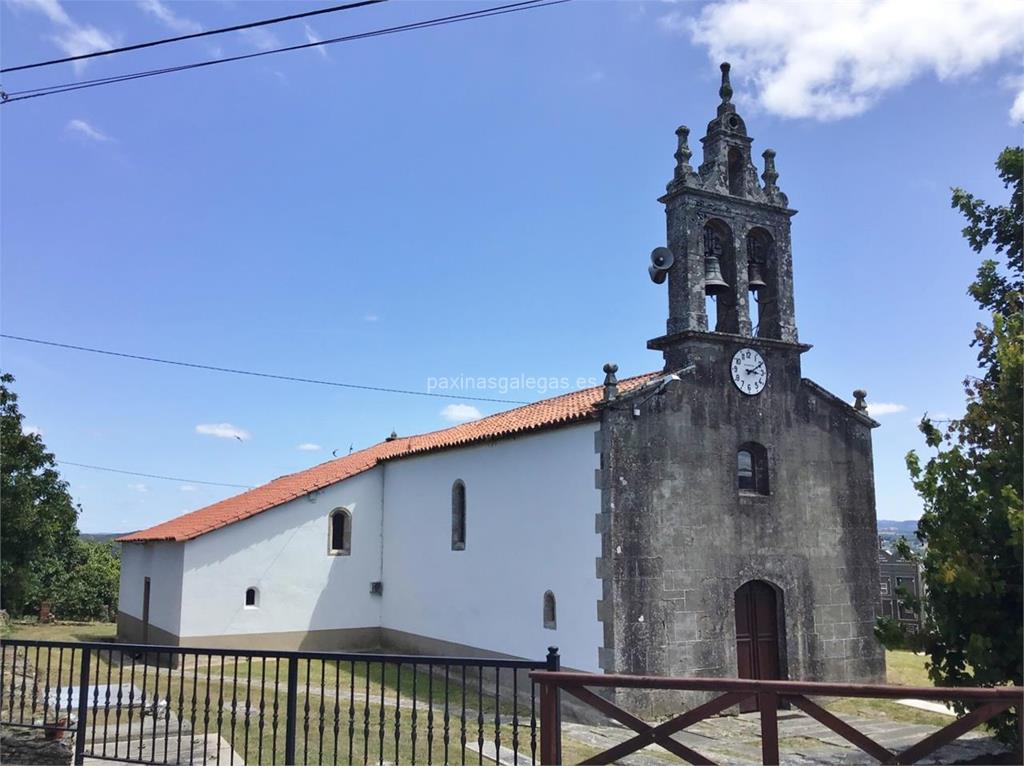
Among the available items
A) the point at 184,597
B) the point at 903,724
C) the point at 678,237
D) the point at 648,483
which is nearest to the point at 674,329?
the point at 678,237

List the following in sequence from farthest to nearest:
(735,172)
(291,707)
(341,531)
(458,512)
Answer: (341,531)
(458,512)
(735,172)
(291,707)

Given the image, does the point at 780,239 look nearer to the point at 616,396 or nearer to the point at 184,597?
the point at 616,396

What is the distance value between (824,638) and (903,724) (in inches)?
75.9

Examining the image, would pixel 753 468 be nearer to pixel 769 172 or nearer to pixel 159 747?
pixel 769 172

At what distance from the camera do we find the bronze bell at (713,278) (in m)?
12.9

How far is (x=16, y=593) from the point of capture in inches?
839

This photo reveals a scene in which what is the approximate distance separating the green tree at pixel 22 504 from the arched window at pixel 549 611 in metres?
14.6

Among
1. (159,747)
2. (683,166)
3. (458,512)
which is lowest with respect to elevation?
(159,747)

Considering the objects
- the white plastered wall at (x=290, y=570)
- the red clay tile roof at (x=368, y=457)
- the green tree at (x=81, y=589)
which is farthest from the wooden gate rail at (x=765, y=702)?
the green tree at (x=81, y=589)

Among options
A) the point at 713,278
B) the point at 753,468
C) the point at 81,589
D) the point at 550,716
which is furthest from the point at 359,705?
the point at 81,589

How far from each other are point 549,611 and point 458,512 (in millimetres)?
3935

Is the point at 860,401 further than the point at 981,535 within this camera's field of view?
Yes

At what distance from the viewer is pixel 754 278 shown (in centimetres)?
1367

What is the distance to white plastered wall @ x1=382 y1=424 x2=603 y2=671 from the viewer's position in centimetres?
1232
